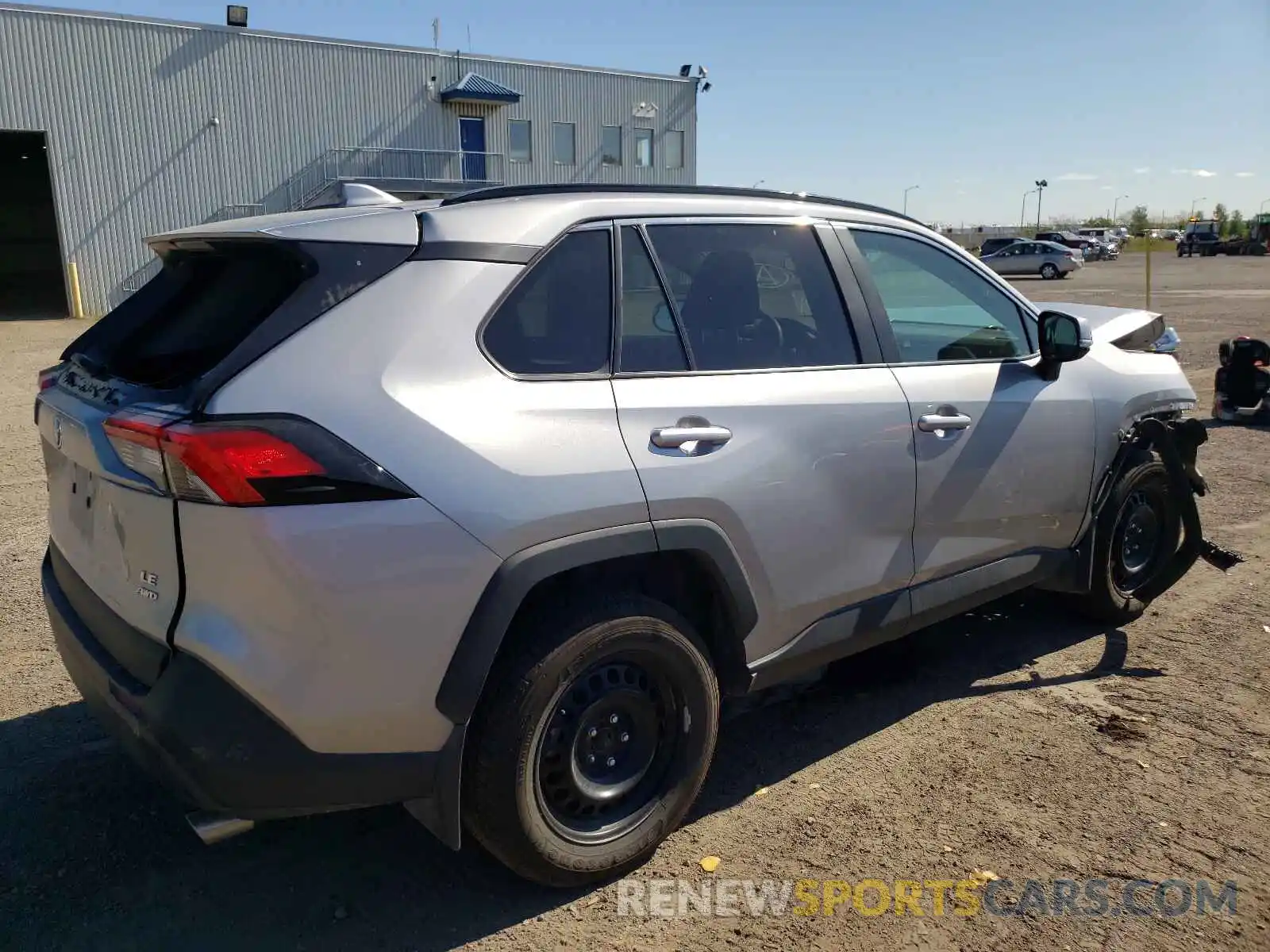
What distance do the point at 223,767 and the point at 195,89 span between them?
92.3 ft

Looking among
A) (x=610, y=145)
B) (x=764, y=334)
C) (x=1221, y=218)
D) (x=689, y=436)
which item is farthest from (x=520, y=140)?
(x=1221, y=218)

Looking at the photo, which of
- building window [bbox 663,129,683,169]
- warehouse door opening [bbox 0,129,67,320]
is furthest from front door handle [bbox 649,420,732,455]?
building window [bbox 663,129,683,169]

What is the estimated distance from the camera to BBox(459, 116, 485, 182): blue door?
3119cm

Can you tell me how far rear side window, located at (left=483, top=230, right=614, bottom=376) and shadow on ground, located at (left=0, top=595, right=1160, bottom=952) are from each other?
154 centimetres

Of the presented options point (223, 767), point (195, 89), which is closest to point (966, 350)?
point (223, 767)

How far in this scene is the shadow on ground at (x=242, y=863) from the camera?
9.04 ft

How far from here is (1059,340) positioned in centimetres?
410

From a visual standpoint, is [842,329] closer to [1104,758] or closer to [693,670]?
[693,670]

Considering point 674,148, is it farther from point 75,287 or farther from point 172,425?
point 172,425

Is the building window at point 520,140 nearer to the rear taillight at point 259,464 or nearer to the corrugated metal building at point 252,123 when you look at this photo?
the corrugated metal building at point 252,123

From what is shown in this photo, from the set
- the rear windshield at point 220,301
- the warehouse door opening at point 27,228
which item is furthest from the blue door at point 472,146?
the rear windshield at point 220,301

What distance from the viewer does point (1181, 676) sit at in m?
4.30

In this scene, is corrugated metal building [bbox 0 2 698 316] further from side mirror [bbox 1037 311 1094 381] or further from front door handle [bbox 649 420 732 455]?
front door handle [bbox 649 420 732 455]

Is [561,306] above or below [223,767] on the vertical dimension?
above
